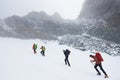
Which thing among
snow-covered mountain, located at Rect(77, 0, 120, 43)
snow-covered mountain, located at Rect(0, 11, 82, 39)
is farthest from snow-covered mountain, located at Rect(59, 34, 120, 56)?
snow-covered mountain, located at Rect(0, 11, 82, 39)

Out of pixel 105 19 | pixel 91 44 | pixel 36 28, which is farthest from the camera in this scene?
pixel 36 28

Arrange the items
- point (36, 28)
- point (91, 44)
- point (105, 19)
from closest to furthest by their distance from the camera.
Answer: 1. point (91, 44)
2. point (105, 19)
3. point (36, 28)

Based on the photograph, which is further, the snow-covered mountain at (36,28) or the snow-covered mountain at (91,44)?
the snow-covered mountain at (36,28)

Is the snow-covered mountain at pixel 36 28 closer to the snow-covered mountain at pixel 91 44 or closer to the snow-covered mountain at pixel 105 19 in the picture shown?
the snow-covered mountain at pixel 105 19

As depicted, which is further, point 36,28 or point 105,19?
point 36,28

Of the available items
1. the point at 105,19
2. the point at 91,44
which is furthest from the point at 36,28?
the point at 91,44

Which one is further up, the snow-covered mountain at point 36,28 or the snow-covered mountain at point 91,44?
the snow-covered mountain at point 36,28

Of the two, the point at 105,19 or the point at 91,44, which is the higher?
the point at 105,19

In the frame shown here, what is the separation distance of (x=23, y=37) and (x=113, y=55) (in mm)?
27832

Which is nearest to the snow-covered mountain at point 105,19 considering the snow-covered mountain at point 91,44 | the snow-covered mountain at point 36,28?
the snow-covered mountain at point 91,44

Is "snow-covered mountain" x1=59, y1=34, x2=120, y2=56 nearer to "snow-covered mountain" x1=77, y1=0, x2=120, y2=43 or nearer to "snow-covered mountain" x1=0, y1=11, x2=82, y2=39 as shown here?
"snow-covered mountain" x1=77, y1=0, x2=120, y2=43

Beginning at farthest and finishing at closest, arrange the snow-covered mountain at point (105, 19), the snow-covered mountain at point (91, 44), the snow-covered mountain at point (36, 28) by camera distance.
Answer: the snow-covered mountain at point (36, 28), the snow-covered mountain at point (105, 19), the snow-covered mountain at point (91, 44)

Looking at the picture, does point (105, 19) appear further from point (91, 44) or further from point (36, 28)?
point (36, 28)

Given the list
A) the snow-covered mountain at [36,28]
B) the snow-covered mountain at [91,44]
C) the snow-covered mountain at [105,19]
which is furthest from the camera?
the snow-covered mountain at [36,28]
